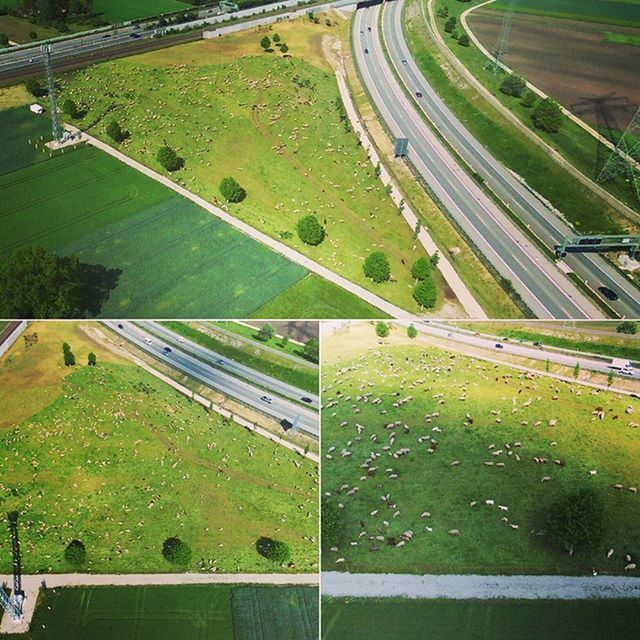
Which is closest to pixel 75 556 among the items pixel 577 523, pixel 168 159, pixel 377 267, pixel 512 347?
pixel 577 523

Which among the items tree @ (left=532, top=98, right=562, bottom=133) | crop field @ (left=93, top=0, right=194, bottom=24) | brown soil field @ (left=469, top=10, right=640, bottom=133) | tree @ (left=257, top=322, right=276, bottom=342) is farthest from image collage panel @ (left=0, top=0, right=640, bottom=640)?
crop field @ (left=93, top=0, right=194, bottom=24)

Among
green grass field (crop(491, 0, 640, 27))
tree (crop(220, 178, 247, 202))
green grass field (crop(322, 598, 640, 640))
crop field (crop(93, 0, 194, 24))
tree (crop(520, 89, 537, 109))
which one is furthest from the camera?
green grass field (crop(491, 0, 640, 27))

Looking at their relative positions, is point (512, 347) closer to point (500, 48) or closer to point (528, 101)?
point (528, 101)

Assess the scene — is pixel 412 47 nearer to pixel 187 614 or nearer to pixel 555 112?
pixel 555 112

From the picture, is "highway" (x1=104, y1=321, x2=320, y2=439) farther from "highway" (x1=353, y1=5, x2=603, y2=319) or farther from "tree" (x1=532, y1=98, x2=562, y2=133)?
"tree" (x1=532, y1=98, x2=562, y2=133)

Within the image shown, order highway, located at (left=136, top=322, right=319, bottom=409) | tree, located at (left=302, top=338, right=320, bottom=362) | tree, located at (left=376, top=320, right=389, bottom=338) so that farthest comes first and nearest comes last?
tree, located at (left=376, top=320, right=389, bottom=338), tree, located at (left=302, top=338, right=320, bottom=362), highway, located at (left=136, top=322, right=319, bottom=409)

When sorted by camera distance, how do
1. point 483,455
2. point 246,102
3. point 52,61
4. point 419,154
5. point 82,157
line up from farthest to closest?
point 52,61, point 246,102, point 419,154, point 82,157, point 483,455

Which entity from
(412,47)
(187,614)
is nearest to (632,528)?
(187,614)
